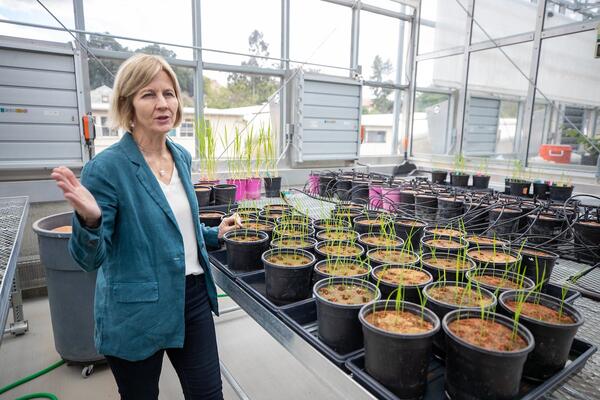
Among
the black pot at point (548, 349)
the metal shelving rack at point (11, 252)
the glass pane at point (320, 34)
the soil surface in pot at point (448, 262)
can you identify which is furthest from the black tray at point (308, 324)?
the glass pane at point (320, 34)

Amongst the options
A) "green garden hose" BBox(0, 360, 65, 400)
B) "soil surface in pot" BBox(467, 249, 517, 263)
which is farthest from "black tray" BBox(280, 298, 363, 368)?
"green garden hose" BBox(0, 360, 65, 400)

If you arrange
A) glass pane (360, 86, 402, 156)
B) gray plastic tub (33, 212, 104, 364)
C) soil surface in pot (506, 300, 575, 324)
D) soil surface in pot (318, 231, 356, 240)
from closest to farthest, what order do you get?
soil surface in pot (506, 300, 575, 324), soil surface in pot (318, 231, 356, 240), gray plastic tub (33, 212, 104, 364), glass pane (360, 86, 402, 156)

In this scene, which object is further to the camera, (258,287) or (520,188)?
(520,188)

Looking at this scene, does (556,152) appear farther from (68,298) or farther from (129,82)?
(68,298)

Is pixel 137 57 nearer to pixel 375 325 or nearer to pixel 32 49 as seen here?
pixel 375 325

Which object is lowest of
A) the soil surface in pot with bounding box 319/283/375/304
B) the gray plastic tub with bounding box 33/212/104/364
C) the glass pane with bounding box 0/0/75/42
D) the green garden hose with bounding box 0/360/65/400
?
the green garden hose with bounding box 0/360/65/400

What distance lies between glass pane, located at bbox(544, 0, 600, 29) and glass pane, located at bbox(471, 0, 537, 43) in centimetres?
16

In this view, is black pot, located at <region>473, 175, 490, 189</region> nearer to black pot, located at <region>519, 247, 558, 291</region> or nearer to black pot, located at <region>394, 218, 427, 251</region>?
black pot, located at <region>394, 218, 427, 251</region>

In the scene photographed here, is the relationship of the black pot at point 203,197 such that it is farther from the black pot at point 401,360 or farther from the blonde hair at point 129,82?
the black pot at point 401,360

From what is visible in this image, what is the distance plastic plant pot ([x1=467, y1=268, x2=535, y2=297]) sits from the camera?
1.07 metres

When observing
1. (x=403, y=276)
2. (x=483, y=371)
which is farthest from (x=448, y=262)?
(x=483, y=371)

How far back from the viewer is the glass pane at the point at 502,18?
3980mm

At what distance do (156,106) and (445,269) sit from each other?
1.05 meters

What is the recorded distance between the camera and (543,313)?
3.02ft
